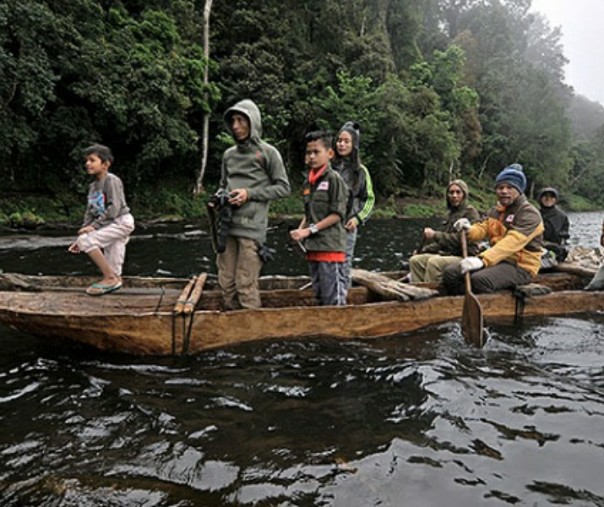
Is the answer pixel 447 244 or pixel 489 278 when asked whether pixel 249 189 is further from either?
pixel 447 244

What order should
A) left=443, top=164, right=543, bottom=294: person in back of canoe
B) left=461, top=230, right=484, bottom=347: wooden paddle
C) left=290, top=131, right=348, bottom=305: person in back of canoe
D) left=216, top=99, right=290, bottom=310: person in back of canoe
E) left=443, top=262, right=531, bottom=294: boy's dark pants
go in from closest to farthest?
left=216, top=99, right=290, bottom=310: person in back of canoe → left=290, top=131, right=348, bottom=305: person in back of canoe → left=461, top=230, right=484, bottom=347: wooden paddle → left=443, top=164, right=543, bottom=294: person in back of canoe → left=443, top=262, right=531, bottom=294: boy's dark pants

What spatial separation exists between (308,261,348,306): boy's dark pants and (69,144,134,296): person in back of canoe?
2.20 metres

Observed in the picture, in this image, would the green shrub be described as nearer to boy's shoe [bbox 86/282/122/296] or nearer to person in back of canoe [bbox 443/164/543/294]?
boy's shoe [bbox 86/282/122/296]

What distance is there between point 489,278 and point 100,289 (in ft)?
15.3

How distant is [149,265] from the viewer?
1148cm

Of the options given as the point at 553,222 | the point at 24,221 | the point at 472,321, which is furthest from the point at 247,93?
the point at 472,321

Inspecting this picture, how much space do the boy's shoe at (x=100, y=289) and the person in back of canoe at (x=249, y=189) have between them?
1349 mm

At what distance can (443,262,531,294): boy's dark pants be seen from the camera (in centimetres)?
621

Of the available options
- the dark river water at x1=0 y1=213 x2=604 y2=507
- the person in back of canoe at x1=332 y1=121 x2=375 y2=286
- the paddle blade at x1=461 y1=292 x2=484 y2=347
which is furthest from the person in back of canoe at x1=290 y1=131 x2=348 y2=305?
the paddle blade at x1=461 y1=292 x2=484 y2=347

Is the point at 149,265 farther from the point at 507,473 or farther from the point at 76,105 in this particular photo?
the point at 76,105

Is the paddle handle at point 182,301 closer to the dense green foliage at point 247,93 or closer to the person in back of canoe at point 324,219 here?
the person in back of canoe at point 324,219

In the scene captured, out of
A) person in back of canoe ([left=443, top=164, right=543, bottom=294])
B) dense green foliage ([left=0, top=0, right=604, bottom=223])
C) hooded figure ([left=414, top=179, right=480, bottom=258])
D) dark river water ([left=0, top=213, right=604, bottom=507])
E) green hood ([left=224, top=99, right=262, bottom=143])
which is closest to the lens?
dark river water ([left=0, top=213, right=604, bottom=507])

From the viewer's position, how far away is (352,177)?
246 inches

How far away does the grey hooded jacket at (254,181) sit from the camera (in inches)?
201
